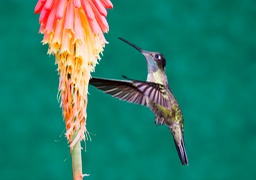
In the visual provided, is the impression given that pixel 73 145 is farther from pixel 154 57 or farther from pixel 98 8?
pixel 154 57

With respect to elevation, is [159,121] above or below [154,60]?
below

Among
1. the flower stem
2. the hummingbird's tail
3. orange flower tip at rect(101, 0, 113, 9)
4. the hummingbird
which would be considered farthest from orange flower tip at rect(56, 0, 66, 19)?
the hummingbird's tail

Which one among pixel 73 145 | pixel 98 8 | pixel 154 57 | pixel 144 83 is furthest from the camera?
pixel 154 57

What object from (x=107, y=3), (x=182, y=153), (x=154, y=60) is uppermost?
(x=154, y=60)

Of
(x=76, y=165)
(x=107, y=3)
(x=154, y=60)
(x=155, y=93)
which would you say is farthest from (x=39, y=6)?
(x=154, y=60)

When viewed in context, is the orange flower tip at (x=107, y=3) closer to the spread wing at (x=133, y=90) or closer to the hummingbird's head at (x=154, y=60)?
the spread wing at (x=133, y=90)

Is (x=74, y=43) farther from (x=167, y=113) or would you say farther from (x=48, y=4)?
(x=167, y=113)

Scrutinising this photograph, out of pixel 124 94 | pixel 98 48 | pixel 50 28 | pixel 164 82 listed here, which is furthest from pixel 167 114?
pixel 50 28

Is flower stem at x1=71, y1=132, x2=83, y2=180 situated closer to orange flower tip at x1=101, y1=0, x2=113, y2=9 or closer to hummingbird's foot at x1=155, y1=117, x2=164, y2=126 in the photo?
orange flower tip at x1=101, y1=0, x2=113, y2=9

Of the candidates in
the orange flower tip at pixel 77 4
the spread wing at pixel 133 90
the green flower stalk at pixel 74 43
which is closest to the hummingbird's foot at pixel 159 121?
the spread wing at pixel 133 90
